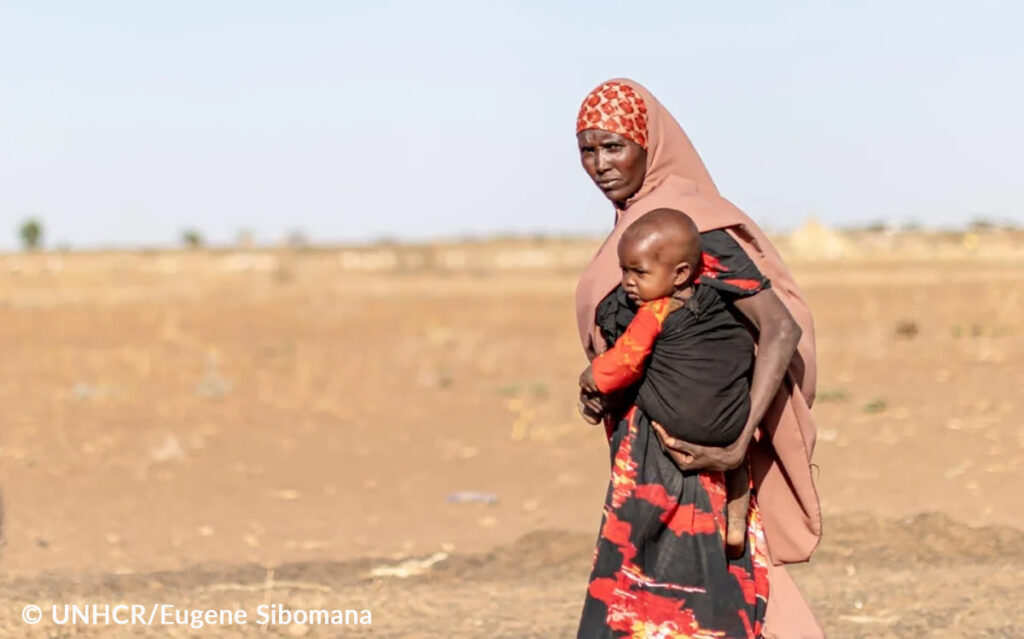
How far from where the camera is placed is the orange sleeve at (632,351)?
331 centimetres

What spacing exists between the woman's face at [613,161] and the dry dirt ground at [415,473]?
2.97 m

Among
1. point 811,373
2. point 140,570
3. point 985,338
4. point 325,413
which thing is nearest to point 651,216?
point 811,373

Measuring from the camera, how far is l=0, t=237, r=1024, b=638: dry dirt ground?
673 cm

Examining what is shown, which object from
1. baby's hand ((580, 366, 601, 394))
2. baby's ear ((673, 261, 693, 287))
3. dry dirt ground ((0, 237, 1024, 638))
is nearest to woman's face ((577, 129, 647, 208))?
baby's ear ((673, 261, 693, 287))

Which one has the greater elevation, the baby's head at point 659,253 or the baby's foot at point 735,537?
the baby's head at point 659,253

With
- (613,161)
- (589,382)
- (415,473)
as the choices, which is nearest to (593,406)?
(589,382)

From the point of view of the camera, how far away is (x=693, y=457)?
3365 millimetres

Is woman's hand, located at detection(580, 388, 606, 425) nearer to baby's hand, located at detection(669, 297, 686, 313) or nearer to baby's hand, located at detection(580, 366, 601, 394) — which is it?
baby's hand, located at detection(580, 366, 601, 394)

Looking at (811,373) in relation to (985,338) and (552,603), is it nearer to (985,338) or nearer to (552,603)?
(552,603)

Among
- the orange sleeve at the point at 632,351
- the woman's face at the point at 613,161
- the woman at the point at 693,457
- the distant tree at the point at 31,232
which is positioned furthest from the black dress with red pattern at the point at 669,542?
the distant tree at the point at 31,232

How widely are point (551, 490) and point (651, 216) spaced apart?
6.66 m

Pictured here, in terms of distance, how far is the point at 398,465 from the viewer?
1088 cm

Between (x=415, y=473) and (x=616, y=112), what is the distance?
7308 millimetres

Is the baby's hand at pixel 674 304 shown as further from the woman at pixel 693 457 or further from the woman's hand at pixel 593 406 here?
the woman's hand at pixel 593 406
